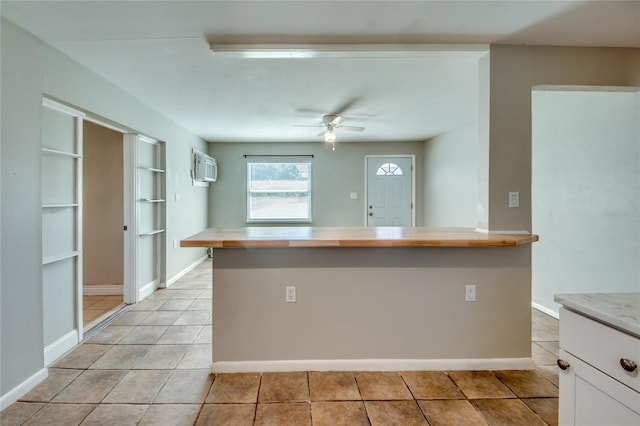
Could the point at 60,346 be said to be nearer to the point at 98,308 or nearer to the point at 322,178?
the point at 98,308

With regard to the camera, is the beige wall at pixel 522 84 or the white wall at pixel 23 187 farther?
the beige wall at pixel 522 84

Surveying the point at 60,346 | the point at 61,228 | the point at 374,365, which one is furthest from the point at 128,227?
the point at 374,365

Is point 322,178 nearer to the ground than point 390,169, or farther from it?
nearer to the ground

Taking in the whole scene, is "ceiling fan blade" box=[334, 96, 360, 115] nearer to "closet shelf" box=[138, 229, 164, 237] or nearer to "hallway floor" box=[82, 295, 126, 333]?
"closet shelf" box=[138, 229, 164, 237]

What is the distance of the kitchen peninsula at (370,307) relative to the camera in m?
2.10

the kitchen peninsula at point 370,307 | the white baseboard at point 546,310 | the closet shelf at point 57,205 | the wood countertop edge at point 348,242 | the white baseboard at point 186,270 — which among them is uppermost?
the closet shelf at point 57,205

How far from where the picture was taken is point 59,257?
2.37 meters

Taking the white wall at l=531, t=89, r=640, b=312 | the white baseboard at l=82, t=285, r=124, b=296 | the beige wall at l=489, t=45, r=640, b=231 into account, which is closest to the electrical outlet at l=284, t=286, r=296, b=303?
the beige wall at l=489, t=45, r=640, b=231

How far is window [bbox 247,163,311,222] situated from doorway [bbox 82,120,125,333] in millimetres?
2547

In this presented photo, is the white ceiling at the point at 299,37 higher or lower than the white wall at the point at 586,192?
higher

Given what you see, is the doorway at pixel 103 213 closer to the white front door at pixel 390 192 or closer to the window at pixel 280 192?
the window at pixel 280 192

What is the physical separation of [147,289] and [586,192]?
15.3ft

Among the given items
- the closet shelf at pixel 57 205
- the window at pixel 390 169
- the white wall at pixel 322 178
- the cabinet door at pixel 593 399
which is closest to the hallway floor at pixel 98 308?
the closet shelf at pixel 57 205

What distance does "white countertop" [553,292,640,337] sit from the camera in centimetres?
86
